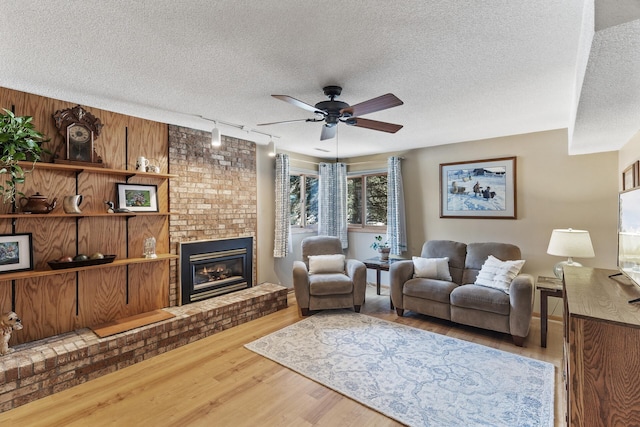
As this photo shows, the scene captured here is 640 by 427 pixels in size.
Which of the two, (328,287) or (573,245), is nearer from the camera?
(573,245)

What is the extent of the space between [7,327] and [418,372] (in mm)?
3484

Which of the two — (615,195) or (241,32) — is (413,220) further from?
(241,32)

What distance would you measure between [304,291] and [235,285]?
1.08m

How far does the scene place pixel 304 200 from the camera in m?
5.71

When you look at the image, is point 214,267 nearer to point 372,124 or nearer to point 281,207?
point 281,207

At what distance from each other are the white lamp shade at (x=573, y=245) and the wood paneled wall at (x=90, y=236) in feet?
14.8

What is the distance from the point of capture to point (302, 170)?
5598mm

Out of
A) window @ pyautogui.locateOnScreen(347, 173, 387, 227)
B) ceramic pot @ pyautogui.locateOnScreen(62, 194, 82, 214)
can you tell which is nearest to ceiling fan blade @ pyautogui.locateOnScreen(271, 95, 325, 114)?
ceramic pot @ pyautogui.locateOnScreen(62, 194, 82, 214)

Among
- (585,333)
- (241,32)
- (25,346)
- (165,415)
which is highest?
(241,32)

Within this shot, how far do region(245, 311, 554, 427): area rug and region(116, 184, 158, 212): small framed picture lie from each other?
1.96m

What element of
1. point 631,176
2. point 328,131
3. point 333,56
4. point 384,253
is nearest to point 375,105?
point 333,56

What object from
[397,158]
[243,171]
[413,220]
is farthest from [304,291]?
[397,158]

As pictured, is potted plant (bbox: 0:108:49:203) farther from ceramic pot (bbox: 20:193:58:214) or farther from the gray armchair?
the gray armchair

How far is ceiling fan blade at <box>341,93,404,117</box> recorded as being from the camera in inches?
81.6
